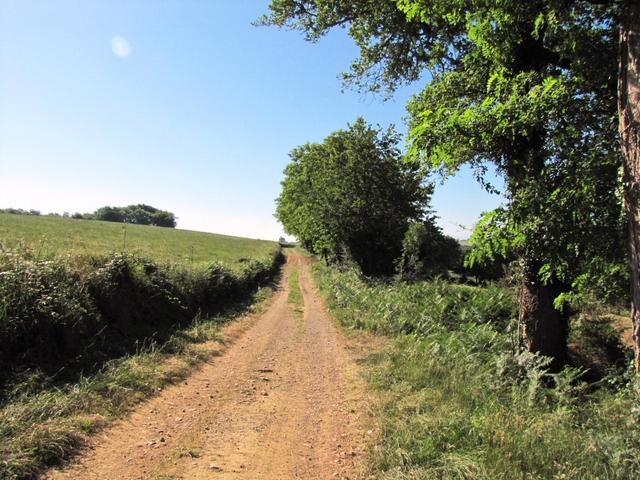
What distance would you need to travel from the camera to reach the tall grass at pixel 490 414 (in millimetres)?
4023

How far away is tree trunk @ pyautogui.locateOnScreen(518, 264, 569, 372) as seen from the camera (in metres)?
8.21

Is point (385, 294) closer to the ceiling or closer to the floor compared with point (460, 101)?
closer to the floor

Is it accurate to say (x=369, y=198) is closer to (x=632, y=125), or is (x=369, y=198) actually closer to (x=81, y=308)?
(x=81, y=308)

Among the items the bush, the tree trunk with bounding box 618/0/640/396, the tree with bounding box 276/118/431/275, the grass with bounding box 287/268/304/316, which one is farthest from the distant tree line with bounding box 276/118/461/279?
the tree trunk with bounding box 618/0/640/396

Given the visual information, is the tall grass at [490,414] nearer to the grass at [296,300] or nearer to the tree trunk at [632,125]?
the tree trunk at [632,125]

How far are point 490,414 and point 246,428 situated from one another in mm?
3278

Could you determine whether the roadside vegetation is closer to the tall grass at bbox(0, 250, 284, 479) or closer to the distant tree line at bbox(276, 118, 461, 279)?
the tall grass at bbox(0, 250, 284, 479)

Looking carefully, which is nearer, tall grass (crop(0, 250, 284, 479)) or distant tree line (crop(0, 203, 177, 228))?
tall grass (crop(0, 250, 284, 479))

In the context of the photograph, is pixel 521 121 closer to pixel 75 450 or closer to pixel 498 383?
pixel 498 383

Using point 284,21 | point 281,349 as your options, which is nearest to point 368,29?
point 284,21

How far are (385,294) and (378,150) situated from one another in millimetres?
12435

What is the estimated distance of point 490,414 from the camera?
5199 millimetres

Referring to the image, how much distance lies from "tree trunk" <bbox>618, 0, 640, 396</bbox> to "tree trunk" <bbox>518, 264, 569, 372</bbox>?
4399mm

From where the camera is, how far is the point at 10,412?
486 centimetres
